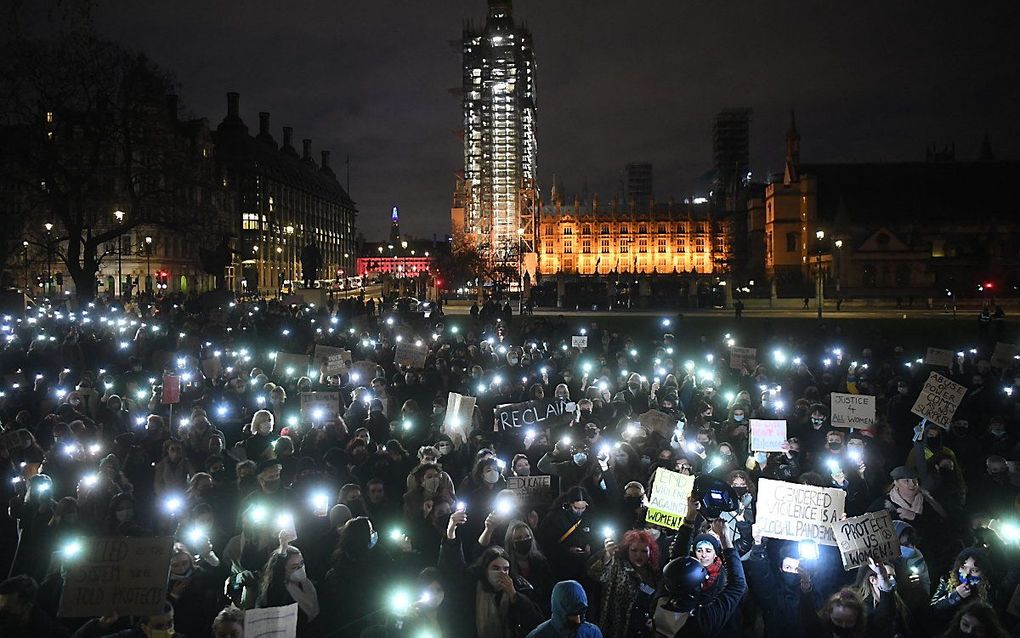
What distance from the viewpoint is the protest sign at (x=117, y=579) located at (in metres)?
4.71

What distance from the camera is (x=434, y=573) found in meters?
5.06

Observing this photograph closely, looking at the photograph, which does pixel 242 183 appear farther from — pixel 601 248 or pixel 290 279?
pixel 601 248

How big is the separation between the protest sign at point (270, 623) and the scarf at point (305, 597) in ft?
1.90

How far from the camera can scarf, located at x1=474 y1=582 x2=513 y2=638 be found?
5.13 m

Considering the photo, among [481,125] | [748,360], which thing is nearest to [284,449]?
[748,360]

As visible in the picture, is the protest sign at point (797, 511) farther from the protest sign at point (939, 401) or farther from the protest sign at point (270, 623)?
the protest sign at point (939, 401)

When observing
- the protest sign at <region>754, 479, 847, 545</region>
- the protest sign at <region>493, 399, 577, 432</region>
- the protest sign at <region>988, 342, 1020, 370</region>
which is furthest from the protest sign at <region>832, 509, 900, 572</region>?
the protest sign at <region>988, 342, 1020, 370</region>

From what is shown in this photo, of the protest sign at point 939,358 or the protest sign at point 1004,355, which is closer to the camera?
the protest sign at point 939,358

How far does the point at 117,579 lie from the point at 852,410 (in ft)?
28.8

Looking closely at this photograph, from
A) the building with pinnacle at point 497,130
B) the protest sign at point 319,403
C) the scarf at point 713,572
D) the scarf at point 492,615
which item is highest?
the building with pinnacle at point 497,130

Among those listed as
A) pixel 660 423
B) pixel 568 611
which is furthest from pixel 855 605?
pixel 660 423

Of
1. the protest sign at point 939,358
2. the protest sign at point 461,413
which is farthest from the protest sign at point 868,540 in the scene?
the protest sign at point 939,358

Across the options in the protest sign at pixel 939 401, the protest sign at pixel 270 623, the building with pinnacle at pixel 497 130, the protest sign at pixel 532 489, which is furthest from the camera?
the building with pinnacle at pixel 497 130

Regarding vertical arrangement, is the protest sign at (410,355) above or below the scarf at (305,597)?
above
